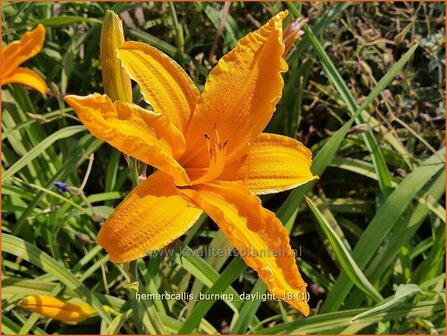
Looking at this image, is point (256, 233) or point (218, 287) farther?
point (218, 287)

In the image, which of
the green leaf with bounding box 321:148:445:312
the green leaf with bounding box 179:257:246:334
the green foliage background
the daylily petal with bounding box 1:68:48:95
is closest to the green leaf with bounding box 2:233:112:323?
the green foliage background

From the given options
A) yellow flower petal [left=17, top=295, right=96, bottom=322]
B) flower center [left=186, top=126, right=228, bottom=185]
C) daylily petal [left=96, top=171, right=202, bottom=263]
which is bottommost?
yellow flower petal [left=17, top=295, right=96, bottom=322]

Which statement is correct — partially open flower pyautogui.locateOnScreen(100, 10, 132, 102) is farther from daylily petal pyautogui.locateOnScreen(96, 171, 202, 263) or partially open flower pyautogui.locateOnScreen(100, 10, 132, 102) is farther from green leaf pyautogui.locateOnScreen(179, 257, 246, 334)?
green leaf pyautogui.locateOnScreen(179, 257, 246, 334)

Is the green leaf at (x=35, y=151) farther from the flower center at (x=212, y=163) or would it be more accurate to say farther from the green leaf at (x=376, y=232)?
the green leaf at (x=376, y=232)

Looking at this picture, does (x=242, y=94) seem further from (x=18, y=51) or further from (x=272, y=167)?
(x=18, y=51)

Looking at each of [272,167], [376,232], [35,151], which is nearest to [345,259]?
[376,232]

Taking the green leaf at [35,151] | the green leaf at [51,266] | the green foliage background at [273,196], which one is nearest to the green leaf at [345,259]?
the green foliage background at [273,196]
